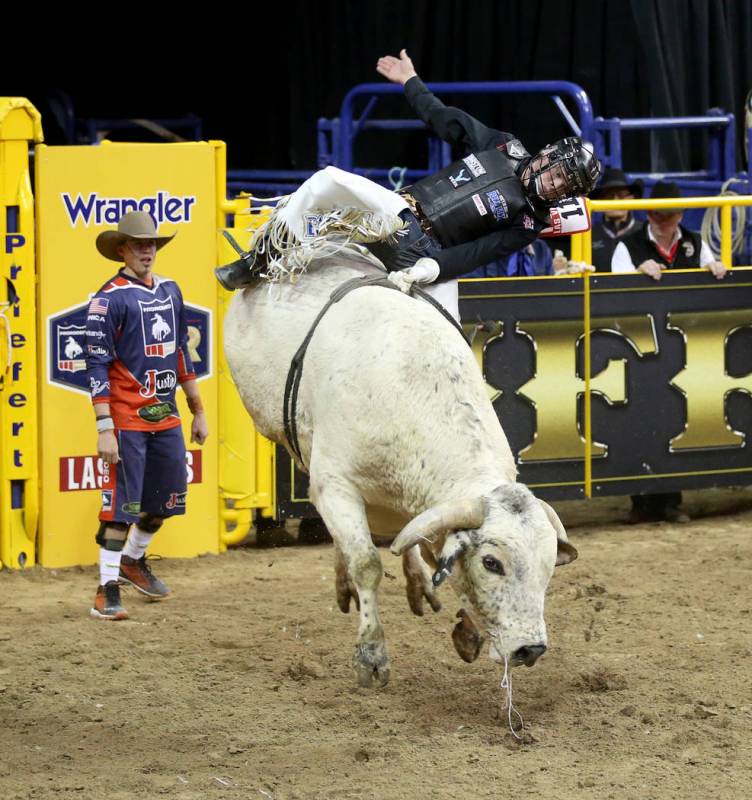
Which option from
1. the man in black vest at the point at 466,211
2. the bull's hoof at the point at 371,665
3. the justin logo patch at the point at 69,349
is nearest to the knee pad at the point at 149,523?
the justin logo patch at the point at 69,349

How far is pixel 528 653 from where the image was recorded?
15.5 feet

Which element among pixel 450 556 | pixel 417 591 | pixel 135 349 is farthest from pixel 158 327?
pixel 450 556

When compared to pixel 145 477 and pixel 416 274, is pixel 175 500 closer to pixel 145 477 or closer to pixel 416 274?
pixel 145 477

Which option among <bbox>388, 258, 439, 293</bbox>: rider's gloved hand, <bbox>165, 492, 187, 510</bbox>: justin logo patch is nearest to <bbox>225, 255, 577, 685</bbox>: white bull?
<bbox>388, 258, 439, 293</bbox>: rider's gloved hand

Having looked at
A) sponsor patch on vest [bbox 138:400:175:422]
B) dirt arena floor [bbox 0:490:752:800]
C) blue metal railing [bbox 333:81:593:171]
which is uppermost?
blue metal railing [bbox 333:81:593:171]

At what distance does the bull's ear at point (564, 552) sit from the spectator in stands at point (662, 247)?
4.32 m

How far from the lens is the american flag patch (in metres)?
6.93

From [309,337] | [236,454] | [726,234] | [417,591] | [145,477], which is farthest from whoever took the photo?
[726,234]

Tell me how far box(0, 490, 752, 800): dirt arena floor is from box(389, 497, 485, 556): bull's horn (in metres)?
0.83

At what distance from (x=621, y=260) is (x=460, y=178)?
10.5 ft

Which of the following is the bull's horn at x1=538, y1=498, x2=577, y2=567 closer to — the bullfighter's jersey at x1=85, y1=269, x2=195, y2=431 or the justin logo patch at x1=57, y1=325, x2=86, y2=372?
the bullfighter's jersey at x1=85, y1=269, x2=195, y2=431

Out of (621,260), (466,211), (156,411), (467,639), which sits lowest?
(467,639)

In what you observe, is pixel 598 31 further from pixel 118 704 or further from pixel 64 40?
pixel 118 704

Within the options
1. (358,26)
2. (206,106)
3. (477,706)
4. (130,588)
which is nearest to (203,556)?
(130,588)
